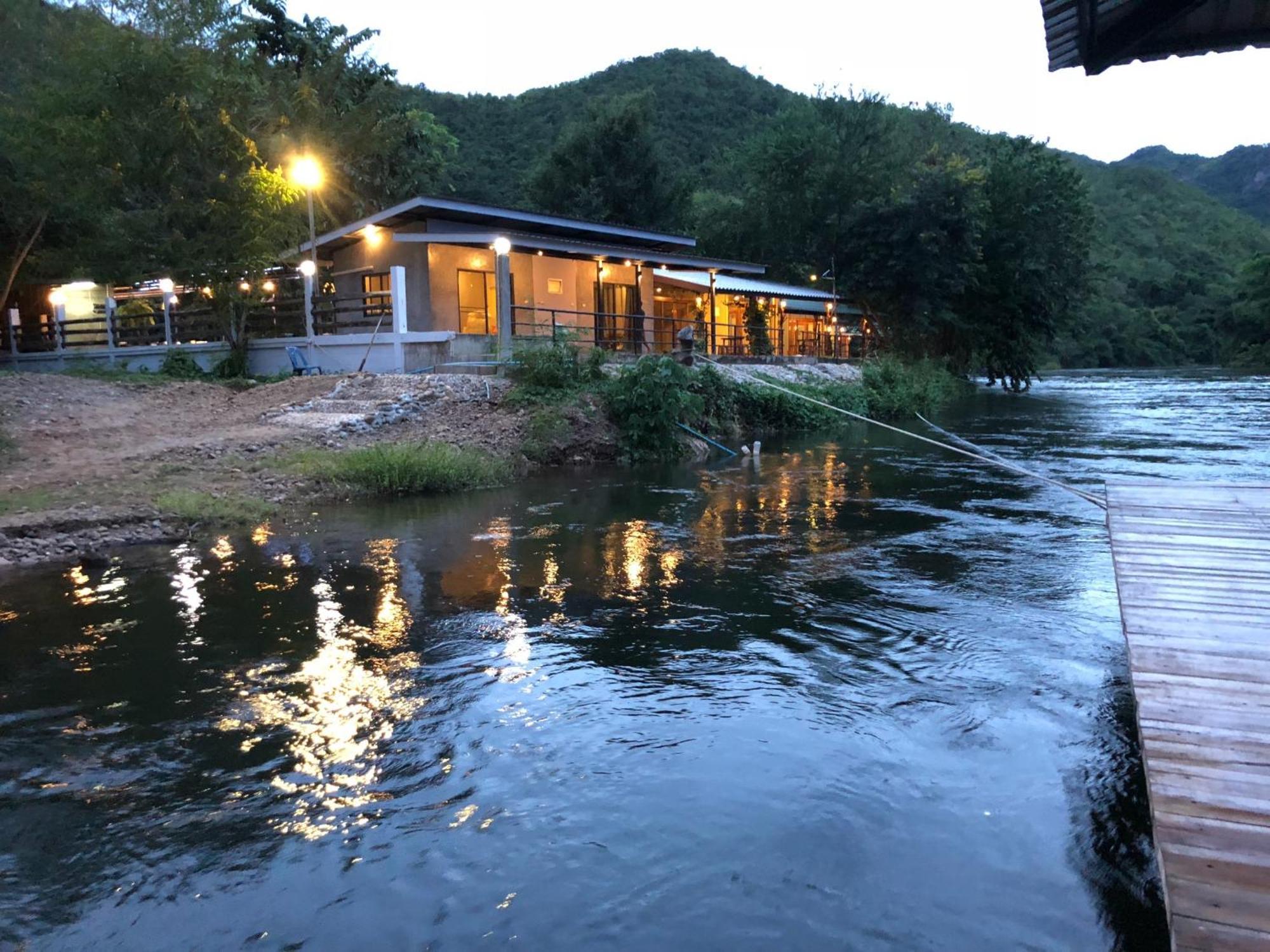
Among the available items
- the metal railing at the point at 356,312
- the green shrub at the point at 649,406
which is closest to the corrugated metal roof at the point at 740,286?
the metal railing at the point at 356,312

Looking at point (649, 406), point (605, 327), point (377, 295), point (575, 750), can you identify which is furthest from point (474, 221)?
point (575, 750)

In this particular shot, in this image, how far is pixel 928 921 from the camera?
356cm

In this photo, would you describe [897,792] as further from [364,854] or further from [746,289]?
[746,289]

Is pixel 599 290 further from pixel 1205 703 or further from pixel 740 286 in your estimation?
pixel 1205 703

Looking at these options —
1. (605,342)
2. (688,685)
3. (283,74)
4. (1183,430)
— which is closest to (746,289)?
(605,342)

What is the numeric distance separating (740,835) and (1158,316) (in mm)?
89901

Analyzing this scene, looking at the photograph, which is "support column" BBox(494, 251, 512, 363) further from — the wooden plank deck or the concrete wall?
the wooden plank deck

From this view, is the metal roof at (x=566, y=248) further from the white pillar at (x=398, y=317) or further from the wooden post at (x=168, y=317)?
the wooden post at (x=168, y=317)

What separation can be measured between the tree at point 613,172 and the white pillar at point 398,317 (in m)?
27.3

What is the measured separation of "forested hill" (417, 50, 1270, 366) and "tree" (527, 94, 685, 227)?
24.4 inches

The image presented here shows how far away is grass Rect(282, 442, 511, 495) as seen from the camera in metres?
13.6

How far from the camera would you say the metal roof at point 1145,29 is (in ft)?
19.3

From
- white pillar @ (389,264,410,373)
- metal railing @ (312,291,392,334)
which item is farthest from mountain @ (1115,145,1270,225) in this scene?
white pillar @ (389,264,410,373)

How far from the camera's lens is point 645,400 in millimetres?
17812
